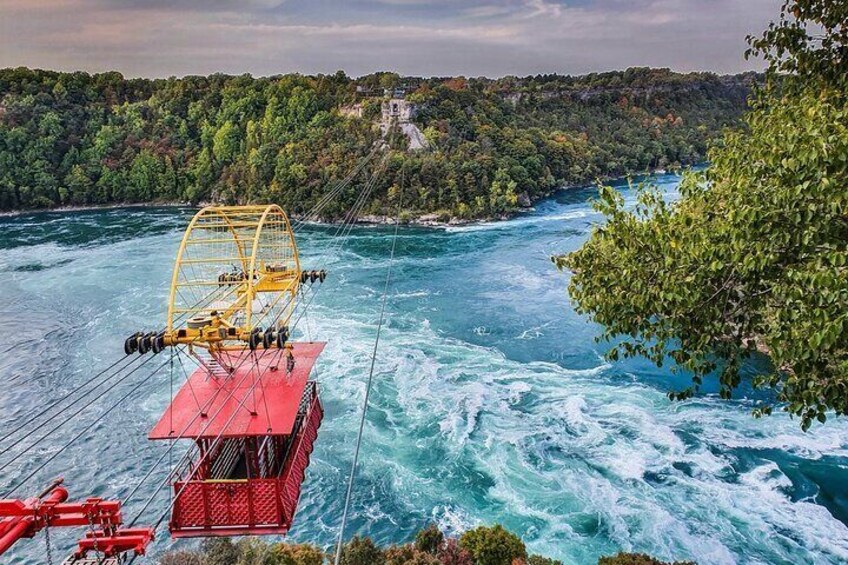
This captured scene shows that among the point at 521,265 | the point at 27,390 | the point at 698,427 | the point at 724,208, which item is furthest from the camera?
the point at 521,265

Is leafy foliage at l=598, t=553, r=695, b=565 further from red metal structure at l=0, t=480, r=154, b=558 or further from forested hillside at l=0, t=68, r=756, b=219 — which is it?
forested hillside at l=0, t=68, r=756, b=219

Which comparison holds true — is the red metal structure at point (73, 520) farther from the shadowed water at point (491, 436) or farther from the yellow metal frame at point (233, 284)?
the shadowed water at point (491, 436)

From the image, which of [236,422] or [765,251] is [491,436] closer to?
[236,422]

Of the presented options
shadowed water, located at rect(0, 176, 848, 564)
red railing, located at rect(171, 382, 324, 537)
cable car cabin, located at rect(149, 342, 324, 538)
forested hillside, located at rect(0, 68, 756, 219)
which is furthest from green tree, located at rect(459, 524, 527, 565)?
forested hillside, located at rect(0, 68, 756, 219)

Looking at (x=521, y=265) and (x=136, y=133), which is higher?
(x=136, y=133)

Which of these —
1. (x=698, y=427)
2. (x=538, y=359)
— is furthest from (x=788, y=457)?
(x=538, y=359)

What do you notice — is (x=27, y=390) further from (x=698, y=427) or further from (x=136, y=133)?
(x=136, y=133)

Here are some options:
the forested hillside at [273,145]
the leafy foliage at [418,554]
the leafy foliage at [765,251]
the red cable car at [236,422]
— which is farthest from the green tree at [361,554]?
the forested hillside at [273,145]
